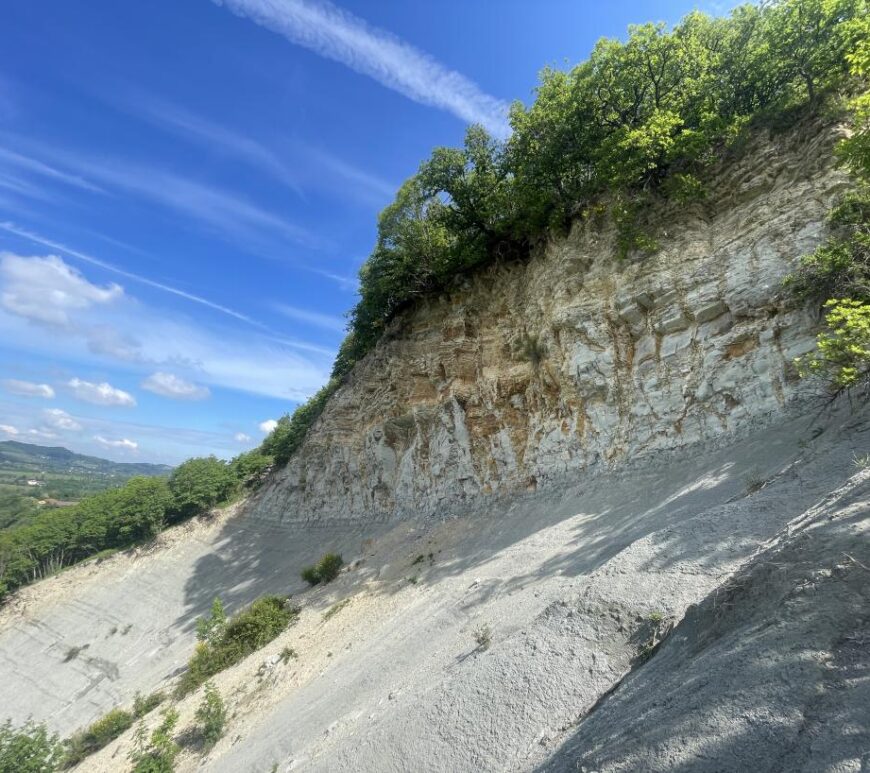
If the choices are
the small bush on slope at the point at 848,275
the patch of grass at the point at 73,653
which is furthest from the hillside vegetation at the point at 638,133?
the patch of grass at the point at 73,653

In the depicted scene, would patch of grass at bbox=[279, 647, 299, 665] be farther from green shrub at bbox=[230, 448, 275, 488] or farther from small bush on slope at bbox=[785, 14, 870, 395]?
green shrub at bbox=[230, 448, 275, 488]

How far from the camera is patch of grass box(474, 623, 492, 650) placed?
298 inches

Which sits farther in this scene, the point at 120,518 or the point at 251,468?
the point at 251,468

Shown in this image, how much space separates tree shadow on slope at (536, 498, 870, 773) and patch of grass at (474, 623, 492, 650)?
3.16 metres

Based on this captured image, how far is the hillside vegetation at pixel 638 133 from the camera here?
37.2ft

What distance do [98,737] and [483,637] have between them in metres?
17.2

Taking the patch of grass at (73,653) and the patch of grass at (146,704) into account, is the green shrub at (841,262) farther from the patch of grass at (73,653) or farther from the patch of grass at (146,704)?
the patch of grass at (73,653)

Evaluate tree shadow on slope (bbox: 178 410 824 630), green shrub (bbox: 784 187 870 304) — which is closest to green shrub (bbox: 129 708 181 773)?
tree shadow on slope (bbox: 178 410 824 630)

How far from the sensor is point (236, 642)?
15.8m

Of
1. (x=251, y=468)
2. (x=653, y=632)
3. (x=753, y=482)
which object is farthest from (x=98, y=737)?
(x=753, y=482)

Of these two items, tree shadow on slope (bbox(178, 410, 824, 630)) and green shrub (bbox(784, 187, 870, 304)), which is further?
tree shadow on slope (bbox(178, 410, 824, 630))

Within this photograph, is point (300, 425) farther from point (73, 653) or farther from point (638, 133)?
point (638, 133)

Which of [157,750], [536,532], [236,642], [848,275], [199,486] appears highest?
[848,275]

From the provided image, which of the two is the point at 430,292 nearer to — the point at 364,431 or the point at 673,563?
the point at 364,431
